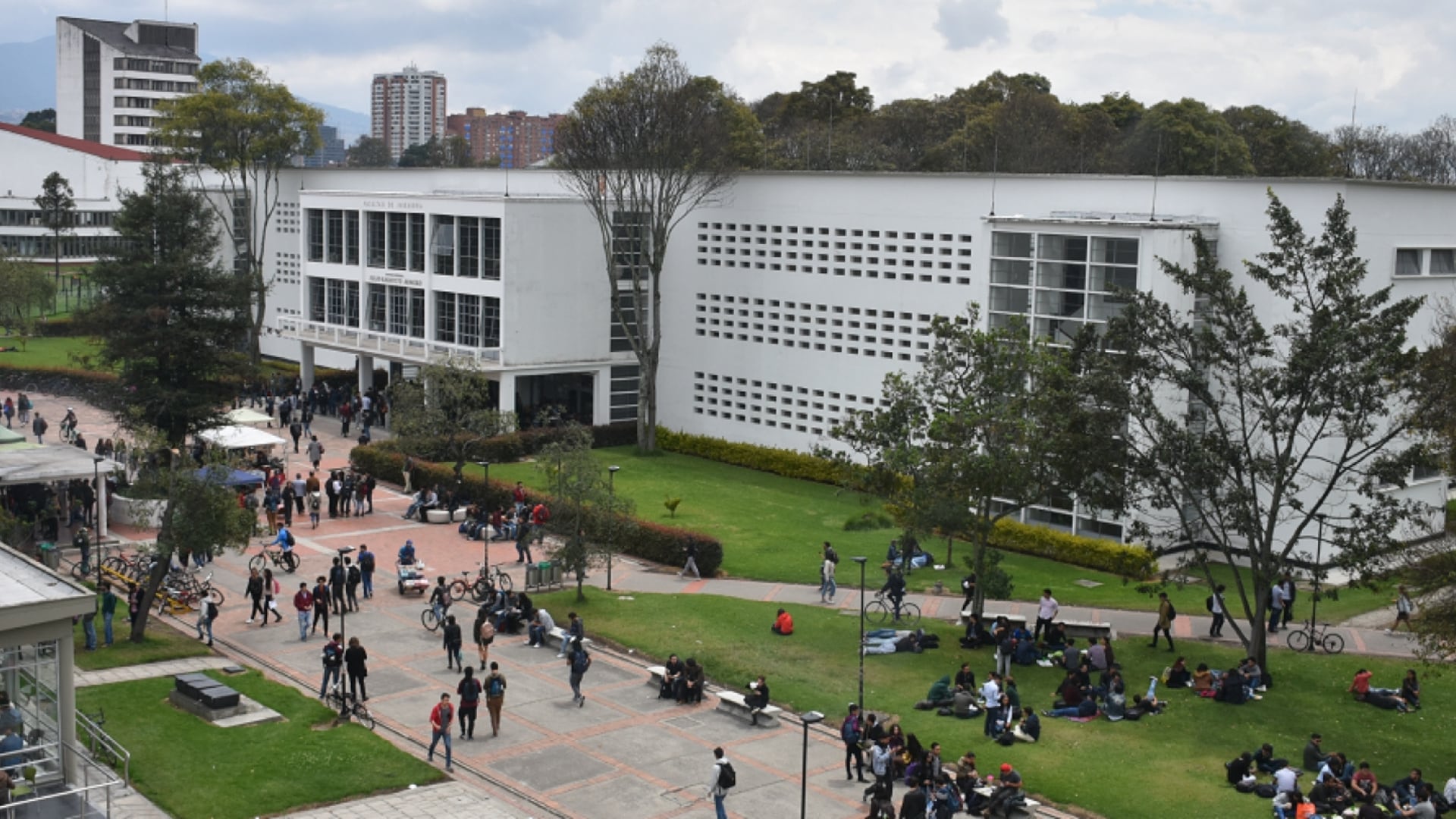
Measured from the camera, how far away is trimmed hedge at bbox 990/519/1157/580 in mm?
41375

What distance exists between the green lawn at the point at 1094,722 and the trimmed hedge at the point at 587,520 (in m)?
1.95

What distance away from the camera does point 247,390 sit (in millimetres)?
65000

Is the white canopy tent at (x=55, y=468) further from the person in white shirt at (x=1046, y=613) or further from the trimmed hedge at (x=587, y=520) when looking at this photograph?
the person in white shirt at (x=1046, y=613)

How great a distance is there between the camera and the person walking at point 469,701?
26.5 metres

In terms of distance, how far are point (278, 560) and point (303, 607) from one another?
6.97 meters

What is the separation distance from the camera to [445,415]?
50375mm

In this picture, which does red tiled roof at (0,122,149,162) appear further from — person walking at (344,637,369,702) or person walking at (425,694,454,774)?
person walking at (425,694,454,774)

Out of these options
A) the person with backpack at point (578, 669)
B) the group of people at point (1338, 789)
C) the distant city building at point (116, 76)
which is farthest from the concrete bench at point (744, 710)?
the distant city building at point (116, 76)

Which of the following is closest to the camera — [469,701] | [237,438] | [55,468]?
[469,701]

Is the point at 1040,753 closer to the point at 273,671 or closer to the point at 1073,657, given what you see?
the point at 1073,657

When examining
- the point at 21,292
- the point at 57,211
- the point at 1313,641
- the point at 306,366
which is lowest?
the point at 1313,641

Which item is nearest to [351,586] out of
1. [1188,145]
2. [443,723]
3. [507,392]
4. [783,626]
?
[783,626]

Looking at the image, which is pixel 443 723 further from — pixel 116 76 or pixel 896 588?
pixel 116 76

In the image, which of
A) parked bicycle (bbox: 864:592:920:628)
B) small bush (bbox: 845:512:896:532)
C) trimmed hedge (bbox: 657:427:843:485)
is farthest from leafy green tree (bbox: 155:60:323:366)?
parked bicycle (bbox: 864:592:920:628)
